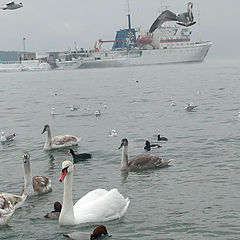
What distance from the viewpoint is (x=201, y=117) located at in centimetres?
2861

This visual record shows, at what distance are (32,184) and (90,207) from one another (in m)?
2.76

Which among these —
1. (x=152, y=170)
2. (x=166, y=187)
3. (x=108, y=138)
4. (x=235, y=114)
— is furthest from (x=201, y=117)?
(x=166, y=187)

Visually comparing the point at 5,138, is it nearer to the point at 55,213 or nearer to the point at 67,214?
the point at 55,213

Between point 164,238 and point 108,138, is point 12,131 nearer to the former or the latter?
point 108,138

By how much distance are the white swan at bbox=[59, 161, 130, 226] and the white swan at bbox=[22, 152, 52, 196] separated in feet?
6.90

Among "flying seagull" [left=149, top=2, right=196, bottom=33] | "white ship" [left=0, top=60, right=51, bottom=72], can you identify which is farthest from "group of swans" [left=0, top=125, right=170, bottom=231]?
"white ship" [left=0, top=60, right=51, bottom=72]

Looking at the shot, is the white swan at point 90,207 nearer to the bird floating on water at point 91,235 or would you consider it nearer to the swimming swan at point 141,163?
the bird floating on water at point 91,235

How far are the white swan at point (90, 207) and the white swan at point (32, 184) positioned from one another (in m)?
2.10

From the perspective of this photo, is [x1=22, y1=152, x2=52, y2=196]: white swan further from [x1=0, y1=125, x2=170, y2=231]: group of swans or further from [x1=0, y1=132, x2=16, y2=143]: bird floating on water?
[x1=0, y1=132, x2=16, y2=143]: bird floating on water

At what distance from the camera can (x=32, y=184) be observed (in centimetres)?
1312

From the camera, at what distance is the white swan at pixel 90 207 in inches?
413

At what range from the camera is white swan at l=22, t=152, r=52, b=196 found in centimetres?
1298

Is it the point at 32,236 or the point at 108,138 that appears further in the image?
the point at 108,138

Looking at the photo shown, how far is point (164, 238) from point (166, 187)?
350 centimetres
